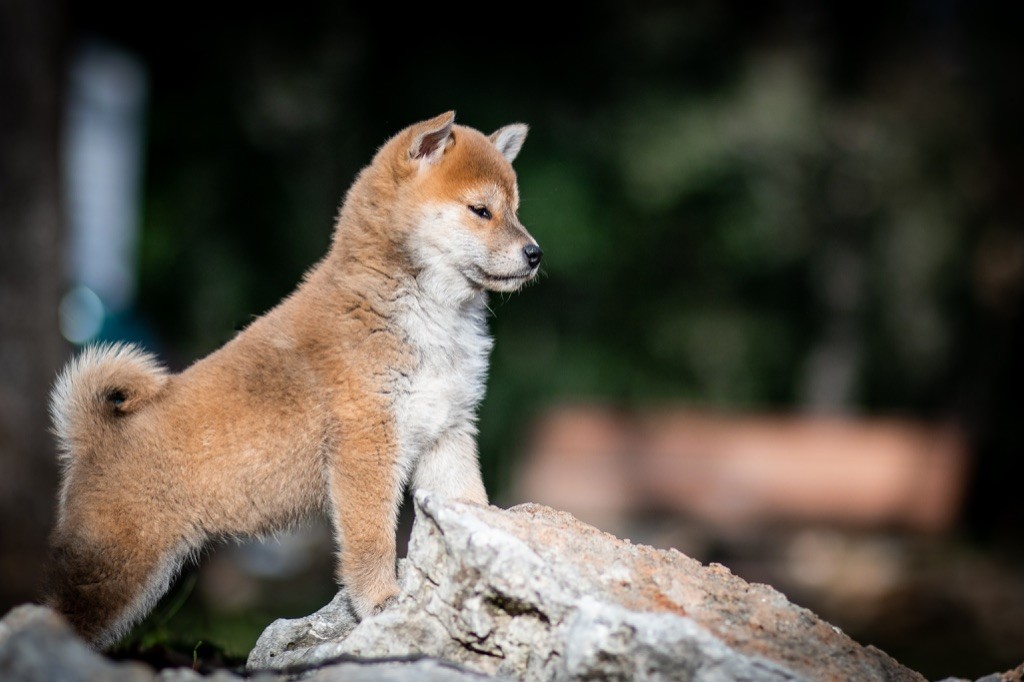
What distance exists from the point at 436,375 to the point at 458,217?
0.72 meters

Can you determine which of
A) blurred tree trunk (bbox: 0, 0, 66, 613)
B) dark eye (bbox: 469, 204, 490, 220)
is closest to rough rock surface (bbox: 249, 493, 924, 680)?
dark eye (bbox: 469, 204, 490, 220)

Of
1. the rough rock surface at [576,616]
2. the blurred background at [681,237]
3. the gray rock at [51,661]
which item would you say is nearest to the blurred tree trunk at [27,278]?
the blurred background at [681,237]

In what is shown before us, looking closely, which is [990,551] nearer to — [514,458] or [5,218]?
[514,458]

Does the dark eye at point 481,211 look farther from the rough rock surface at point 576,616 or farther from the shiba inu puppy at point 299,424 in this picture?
the rough rock surface at point 576,616

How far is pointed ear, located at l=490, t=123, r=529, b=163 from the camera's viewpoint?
527 cm

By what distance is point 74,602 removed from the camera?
13.9 ft

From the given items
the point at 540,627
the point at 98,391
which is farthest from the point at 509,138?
the point at 540,627

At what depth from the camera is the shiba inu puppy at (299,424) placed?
4230 mm

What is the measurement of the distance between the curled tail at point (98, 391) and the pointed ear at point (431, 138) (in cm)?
137

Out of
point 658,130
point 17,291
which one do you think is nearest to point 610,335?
point 658,130

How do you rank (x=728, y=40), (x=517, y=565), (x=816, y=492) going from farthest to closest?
(x=728, y=40)
(x=816, y=492)
(x=517, y=565)

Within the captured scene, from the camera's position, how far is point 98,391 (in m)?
4.44

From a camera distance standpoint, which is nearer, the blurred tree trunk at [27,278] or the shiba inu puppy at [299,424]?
the shiba inu puppy at [299,424]

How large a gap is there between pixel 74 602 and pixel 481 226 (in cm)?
214
